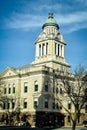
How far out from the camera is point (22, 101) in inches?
3027

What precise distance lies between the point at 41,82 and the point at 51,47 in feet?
45.3

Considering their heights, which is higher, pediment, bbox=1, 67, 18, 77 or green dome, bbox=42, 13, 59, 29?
green dome, bbox=42, 13, 59, 29

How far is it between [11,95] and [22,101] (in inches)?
178

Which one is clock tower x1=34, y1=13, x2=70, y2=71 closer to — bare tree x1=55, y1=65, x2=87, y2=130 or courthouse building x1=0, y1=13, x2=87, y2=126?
courthouse building x1=0, y1=13, x2=87, y2=126

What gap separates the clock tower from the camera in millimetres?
82688

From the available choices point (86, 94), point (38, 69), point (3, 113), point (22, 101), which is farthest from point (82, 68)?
point (3, 113)

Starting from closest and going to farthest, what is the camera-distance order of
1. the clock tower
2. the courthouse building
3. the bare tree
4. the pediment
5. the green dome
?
the bare tree
the courthouse building
the pediment
the clock tower
the green dome

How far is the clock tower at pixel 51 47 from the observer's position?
82.7m

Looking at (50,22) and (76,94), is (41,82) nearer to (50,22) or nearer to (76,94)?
(76,94)

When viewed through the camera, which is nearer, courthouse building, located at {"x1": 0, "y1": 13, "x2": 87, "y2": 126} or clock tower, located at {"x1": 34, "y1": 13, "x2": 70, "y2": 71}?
courthouse building, located at {"x1": 0, "y1": 13, "x2": 87, "y2": 126}

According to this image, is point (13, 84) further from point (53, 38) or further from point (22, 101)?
point (53, 38)

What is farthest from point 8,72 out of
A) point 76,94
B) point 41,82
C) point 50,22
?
point 76,94

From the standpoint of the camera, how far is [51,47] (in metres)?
83.1

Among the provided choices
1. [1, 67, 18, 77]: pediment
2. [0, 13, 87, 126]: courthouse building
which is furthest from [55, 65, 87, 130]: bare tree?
[1, 67, 18, 77]: pediment
